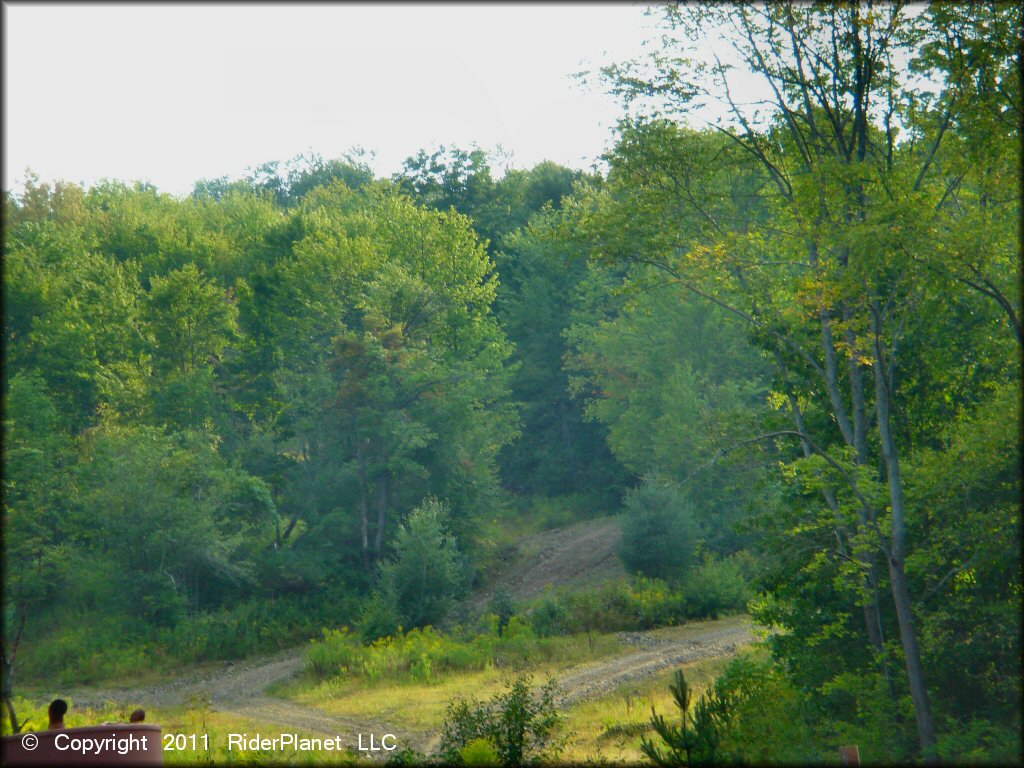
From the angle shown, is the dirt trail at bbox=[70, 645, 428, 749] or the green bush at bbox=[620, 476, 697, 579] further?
the green bush at bbox=[620, 476, 697, 579]

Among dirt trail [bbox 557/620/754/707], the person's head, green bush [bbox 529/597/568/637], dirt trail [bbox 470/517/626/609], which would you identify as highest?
the person's head

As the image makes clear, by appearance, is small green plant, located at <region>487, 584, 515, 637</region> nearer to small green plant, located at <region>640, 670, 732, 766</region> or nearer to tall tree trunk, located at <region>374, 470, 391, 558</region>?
tall tree trunk, located at <region>374, 470, 391, 558</region>

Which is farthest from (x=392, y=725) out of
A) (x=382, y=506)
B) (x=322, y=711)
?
(x=382, y=506)

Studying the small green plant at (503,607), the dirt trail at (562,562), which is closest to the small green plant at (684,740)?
the small green plant at (503,607)

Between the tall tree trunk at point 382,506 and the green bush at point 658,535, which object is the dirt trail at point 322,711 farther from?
the tall tree trunk at point 382,506

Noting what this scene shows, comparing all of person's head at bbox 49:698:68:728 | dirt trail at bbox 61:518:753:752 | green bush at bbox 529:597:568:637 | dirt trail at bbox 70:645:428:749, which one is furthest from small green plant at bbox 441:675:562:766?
green bush at bbox 529:597:568:637

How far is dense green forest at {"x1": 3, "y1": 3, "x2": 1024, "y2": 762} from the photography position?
39.8 feet

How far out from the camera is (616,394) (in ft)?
140

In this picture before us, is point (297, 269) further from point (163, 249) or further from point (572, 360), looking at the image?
point (572, 360)

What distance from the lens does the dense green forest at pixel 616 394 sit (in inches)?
478

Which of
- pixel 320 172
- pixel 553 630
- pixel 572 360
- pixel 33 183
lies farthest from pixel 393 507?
pixel 320 172

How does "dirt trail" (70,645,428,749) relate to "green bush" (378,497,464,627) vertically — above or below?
below

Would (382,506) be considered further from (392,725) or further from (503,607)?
(392,725)

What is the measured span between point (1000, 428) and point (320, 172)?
221ft
